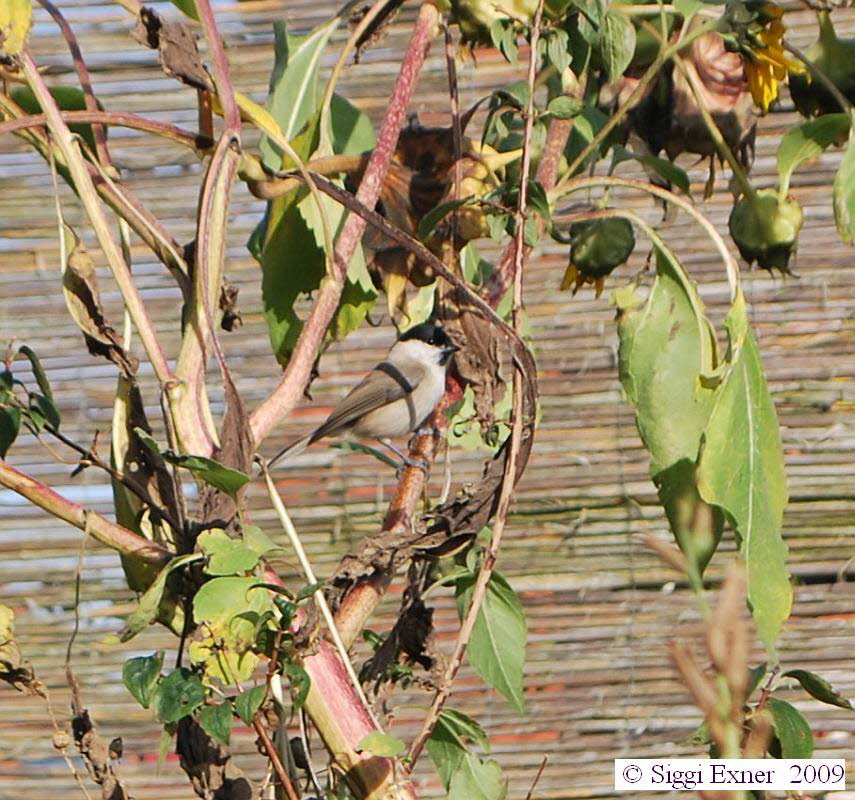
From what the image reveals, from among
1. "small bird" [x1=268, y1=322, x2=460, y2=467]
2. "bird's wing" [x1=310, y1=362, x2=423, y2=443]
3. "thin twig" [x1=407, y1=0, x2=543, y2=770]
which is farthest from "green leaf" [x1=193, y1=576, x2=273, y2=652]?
"bird's wing" [x1=310, y1=362, x2=423, y2=443]

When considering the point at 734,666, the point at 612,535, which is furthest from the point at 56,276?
the point at 734,666

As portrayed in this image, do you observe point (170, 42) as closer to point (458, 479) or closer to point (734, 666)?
point (734, 666)

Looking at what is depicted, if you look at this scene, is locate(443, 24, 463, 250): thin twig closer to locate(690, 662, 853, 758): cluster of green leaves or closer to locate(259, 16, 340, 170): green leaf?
locate(259, 16, 340, 170): green leaf

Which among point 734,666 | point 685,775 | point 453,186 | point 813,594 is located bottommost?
point 813,594

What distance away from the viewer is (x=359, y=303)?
100 centimetres

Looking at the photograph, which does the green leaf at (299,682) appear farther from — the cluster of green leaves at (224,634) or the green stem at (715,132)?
the green stem at (715,132)

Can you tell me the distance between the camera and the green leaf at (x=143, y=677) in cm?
76

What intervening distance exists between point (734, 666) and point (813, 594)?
1.95 metres

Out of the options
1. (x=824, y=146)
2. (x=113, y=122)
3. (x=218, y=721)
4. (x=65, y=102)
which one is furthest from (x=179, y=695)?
(x=824, y=146)

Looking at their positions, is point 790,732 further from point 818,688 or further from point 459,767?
point 459,767

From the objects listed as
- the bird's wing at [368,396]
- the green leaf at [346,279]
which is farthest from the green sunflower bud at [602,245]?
the bird's wing at [368,396]

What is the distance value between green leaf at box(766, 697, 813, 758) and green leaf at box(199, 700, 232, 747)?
30cm

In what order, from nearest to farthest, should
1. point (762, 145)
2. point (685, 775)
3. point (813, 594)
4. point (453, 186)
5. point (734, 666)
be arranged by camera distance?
point (734, 666), point (685, 775), point (453, 186), point (813, 594), point (762, 145)

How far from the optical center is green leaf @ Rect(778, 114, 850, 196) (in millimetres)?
914
